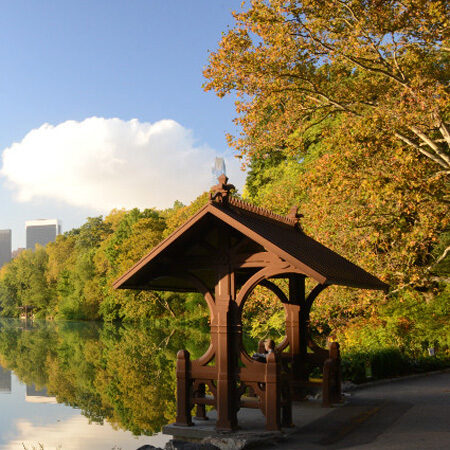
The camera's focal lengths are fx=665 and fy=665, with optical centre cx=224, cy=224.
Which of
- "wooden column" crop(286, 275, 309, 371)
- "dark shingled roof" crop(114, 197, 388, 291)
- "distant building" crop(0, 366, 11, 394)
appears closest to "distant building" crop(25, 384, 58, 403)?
"distant building" crop(0, 366, 11, 394)

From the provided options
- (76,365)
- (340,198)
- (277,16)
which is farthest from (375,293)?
(76,365)

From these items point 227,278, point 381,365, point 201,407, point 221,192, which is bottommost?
point 381,365

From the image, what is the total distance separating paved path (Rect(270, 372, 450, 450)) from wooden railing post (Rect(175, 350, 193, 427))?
1983mm

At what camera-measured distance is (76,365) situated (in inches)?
1449

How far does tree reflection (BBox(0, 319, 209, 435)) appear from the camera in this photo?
75.5 ft

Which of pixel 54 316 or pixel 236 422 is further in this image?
pixel 54 316

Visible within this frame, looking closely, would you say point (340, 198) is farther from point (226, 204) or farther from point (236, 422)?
point (236, 422)

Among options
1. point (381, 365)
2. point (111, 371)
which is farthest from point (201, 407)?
point (111, 371)

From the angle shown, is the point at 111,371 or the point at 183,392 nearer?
the point at 183,392

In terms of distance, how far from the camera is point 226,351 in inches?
482

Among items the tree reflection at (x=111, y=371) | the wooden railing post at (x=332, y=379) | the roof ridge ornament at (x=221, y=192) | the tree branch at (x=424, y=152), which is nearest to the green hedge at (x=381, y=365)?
the wooden railing post at (x=332, y=379)

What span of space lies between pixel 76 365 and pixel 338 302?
63.4 ft

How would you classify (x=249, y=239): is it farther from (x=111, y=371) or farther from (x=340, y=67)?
(x=111, y=371)

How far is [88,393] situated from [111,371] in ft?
18.2
